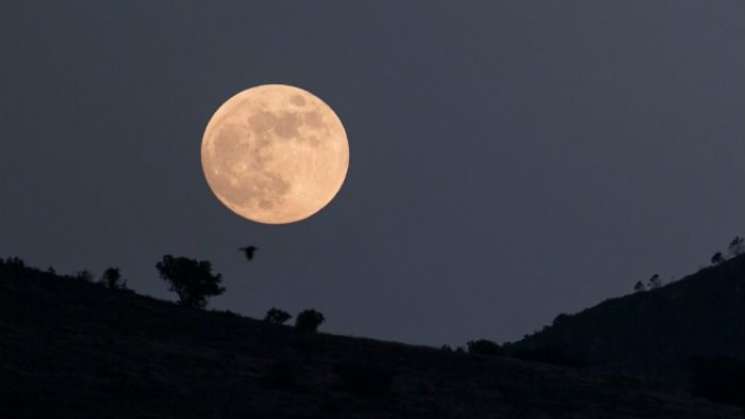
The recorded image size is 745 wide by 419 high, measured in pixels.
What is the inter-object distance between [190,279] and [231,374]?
24637mm

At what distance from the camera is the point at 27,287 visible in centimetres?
7312

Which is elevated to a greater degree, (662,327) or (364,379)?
(662,327)


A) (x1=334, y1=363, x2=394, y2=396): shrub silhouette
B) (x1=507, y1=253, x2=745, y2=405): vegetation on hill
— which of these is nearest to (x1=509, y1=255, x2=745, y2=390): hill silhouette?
(x1=507, y1=253, x2=745, y2=405): vegetation on hill

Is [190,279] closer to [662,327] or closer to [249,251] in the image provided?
[249,251]

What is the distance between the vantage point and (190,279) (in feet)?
293

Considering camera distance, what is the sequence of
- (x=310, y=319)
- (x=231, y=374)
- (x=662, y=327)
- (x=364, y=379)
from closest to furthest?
(x=231, y=374)
(x=364, y=379)
(x=310, y=319)
(x=662, y=327)

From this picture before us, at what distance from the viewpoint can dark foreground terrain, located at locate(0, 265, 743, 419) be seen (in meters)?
59.3

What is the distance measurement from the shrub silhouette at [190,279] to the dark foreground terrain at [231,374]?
10.7 meters

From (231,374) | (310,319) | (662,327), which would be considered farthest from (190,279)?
(662,327)

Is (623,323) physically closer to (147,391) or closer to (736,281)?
(736,281)

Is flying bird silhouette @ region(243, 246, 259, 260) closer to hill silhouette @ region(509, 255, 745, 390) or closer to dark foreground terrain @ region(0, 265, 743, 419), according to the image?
dark foreground terrain @ region(0, 265, 743, 419)

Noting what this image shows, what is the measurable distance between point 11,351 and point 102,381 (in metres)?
3.72

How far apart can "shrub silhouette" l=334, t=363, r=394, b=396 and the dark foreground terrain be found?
7 cm

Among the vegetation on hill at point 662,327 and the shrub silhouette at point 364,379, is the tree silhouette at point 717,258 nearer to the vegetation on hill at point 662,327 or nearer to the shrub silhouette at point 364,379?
the vegetation on hill at point 662,327
